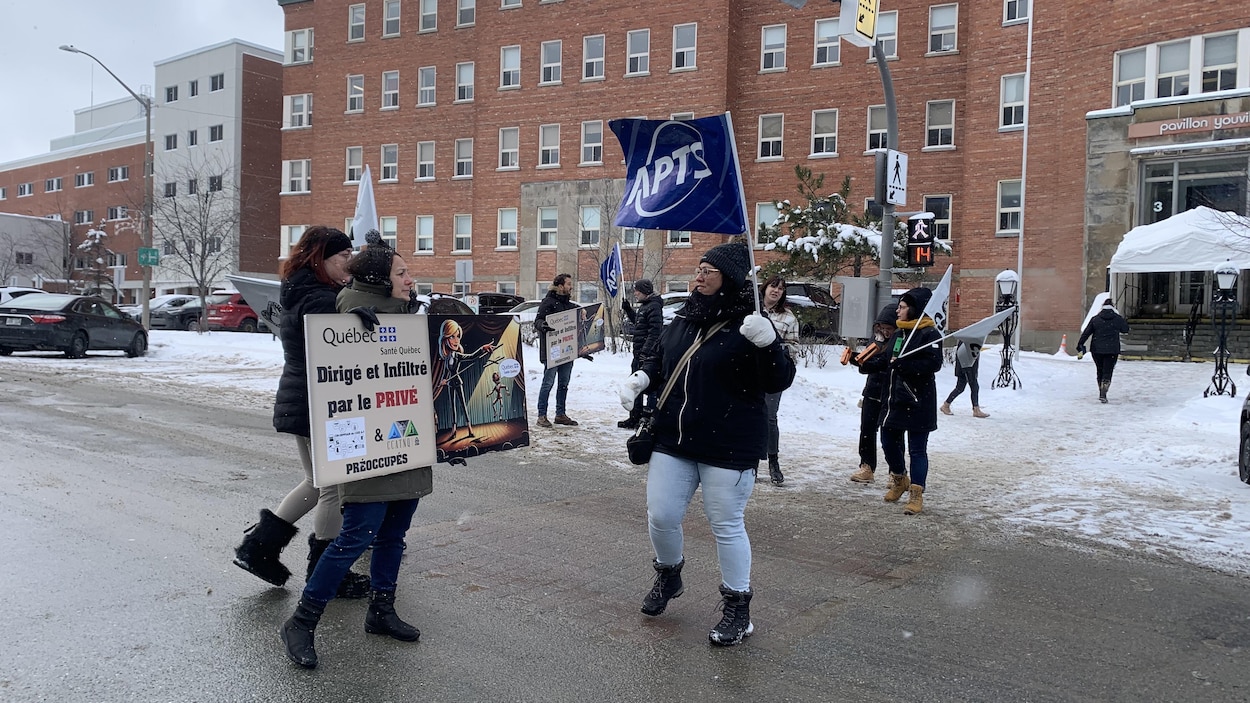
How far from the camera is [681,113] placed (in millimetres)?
36250

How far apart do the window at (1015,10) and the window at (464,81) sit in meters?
22.9

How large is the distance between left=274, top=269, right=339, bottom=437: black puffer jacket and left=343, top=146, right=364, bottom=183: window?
139 feet

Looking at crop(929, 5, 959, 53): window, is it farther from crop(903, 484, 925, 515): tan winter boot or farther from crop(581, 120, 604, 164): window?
crop(903, 484, 925, 515): tan winter boot

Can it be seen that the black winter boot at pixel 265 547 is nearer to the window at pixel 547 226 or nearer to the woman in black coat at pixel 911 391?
the woman in black coat at pixel 911 391

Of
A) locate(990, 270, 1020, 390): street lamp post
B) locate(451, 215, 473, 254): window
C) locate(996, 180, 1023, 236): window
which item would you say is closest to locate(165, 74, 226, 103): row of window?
locate(451, 215, 473, 254): window

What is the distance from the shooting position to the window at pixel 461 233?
42375 mm

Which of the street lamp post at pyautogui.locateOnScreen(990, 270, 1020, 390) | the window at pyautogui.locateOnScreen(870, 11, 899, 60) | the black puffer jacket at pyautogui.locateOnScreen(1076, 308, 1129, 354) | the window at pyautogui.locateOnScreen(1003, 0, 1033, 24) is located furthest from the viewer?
the window at pyautogui.locateOnScreen(870, 11, 899, 60)

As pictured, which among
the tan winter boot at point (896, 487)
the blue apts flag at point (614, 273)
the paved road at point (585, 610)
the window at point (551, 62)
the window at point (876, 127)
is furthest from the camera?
the window at point (551, 62)

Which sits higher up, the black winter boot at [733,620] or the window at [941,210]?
the window at [941,210]

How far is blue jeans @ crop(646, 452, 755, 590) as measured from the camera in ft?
14.3

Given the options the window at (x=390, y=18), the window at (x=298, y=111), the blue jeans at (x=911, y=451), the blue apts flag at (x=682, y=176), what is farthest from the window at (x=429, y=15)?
the blue apts flag at (x=682, y=176)

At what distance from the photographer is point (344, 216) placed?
44.9 metres

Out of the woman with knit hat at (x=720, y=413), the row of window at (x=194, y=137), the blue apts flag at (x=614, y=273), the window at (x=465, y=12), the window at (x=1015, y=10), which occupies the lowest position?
the woman with knit hat at (x=720, y=413)

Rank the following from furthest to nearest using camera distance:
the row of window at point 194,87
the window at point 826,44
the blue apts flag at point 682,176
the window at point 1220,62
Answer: the row of window at point 194,87 < the window at point 826,44 < the window at point 1220,62 < the blue apts flag at point 682,176
